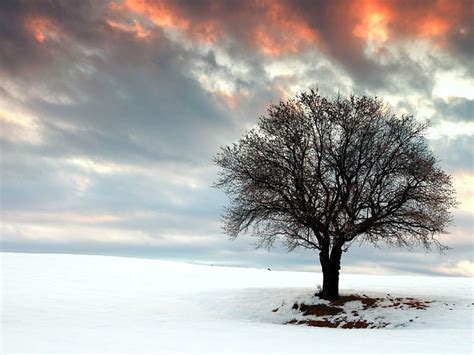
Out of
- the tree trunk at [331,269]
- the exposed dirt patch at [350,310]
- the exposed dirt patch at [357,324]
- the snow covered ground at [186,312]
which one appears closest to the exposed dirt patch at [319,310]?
the exposed dirt patch at [350,310]

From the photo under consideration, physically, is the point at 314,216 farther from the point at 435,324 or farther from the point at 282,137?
the point at 435,324

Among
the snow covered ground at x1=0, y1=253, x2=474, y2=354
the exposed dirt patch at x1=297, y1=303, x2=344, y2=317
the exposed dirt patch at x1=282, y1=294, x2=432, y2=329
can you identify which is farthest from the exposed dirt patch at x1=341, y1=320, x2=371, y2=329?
the exposed dirt patch at x1=297, y1=303, x2=344, y2=317

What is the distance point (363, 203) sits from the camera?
3027 centimetres

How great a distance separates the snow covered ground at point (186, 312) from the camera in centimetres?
1852

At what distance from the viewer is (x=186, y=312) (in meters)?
31.1

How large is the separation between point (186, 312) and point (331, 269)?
8.95 metres

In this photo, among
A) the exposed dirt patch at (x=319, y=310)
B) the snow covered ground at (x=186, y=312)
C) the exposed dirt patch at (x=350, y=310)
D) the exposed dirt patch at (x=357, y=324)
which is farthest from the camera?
the exposed dirt patch at (x=319, y=310)

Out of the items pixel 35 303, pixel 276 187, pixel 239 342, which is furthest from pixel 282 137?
pixel 35 303

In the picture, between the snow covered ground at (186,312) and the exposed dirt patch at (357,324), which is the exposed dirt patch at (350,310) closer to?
the exposed dirt patch at (357,324)

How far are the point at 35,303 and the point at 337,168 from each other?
64.3 feet

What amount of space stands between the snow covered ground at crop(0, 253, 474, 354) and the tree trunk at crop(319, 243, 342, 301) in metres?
1.36

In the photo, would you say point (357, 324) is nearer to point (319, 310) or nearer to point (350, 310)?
point (350, 310)

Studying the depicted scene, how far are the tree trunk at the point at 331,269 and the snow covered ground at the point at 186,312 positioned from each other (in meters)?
1.36

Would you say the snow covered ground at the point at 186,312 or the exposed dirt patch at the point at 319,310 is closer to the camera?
the snow covered ground at the point at 186,312
